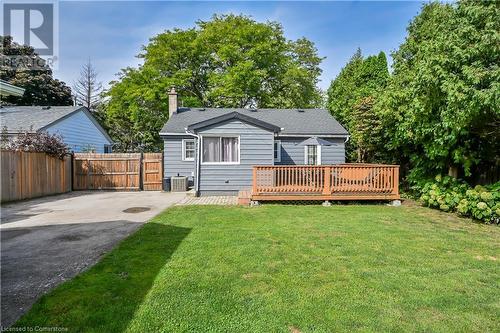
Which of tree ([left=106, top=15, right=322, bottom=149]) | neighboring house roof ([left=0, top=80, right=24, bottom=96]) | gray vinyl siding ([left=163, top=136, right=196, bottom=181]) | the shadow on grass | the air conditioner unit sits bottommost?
the shadow on grass

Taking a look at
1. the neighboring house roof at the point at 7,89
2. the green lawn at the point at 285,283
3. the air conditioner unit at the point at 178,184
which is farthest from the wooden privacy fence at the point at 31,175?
the green lawn at the point at 285,283

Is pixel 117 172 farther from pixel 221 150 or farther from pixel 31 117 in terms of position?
pixel 31 117

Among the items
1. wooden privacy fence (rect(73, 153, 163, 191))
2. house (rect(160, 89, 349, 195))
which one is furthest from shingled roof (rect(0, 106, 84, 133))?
house (rect(160, 89, 349, 195))

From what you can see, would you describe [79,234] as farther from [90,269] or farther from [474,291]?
[474,291]

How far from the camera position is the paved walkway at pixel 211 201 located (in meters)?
9.91

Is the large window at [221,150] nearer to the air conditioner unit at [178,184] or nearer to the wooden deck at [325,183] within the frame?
the wooden deck at [325,183]

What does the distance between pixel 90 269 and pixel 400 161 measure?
43.2 feet

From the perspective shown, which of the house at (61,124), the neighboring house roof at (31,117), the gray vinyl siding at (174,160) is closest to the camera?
the gray vinyl siding at (174,160)

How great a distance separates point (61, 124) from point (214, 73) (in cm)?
1152

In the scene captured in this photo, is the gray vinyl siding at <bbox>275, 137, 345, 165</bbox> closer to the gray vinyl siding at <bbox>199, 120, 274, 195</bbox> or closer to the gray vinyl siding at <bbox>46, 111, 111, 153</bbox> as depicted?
the gray vinyl siding at <bbox>199, 120, 274, 195</bbox>

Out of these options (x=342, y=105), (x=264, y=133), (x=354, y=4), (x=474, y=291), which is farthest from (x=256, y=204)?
(x=342, y=105)

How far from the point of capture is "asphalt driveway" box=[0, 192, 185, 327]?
3568mm

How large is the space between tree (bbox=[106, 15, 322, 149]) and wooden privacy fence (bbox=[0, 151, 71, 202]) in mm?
10498

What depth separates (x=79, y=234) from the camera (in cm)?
605
